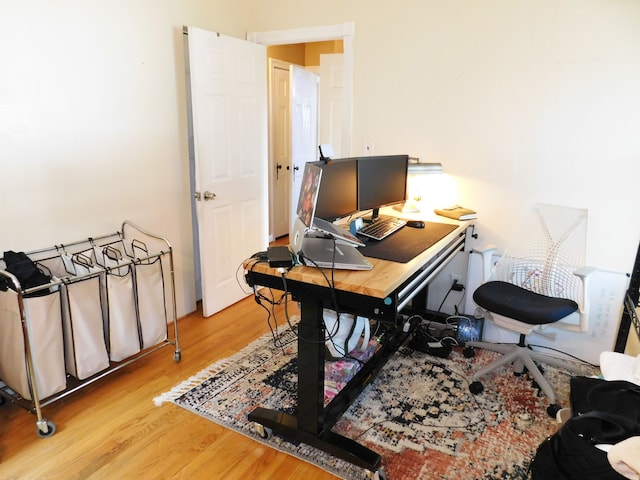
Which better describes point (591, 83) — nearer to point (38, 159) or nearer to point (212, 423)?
point (212, 423)

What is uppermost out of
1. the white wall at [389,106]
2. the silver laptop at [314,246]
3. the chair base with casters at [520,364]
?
the white wall at [389,106]

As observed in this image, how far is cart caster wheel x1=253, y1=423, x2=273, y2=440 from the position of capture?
200cm

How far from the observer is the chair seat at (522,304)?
2.27 m

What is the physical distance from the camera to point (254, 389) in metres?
2.37

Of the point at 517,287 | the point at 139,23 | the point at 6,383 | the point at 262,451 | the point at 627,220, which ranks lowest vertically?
the point at 262,451

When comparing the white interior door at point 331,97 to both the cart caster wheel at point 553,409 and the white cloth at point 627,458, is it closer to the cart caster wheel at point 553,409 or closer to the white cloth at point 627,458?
the cart caster wheel at point 553,409

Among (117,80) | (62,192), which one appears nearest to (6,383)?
(62,192)

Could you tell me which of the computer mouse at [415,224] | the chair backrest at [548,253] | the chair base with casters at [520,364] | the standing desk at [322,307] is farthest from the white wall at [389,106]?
the standing desk at [322,307]

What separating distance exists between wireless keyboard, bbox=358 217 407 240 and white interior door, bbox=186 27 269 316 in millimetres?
1200

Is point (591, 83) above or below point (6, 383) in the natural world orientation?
above

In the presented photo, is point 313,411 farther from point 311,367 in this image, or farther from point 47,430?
point 47,430

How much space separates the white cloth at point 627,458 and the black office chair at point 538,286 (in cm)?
126

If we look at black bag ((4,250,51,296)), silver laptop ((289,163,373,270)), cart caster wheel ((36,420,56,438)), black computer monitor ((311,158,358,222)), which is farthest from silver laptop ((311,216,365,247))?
cart caster wheel ((36,420,56,438))

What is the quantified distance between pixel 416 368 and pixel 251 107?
84.8 inches
